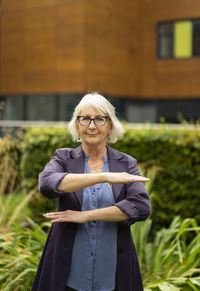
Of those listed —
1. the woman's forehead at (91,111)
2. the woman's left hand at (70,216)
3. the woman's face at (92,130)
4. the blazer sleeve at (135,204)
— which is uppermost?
the woman's forehead at (91,111)

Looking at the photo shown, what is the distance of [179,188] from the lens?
17.9ft

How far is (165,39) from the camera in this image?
21.5 m

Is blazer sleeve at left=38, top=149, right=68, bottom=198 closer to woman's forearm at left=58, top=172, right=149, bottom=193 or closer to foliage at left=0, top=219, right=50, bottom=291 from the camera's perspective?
woman's forearm at left=58, top=172, right=149, bottom=193

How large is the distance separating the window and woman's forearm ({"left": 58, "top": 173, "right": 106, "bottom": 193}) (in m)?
19.9

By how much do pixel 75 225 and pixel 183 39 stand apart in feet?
66.6

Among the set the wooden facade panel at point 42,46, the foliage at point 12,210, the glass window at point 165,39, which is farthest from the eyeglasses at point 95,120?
the glass window at point 165,39

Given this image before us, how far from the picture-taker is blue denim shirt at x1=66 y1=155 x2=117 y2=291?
2277mm

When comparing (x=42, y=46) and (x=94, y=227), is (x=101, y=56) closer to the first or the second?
(x=42, y=46)

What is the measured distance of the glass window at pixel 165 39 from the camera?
2138 centimetres

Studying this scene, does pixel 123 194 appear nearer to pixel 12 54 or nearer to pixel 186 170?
pixel 186 170

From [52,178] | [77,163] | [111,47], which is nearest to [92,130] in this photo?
[77,163]

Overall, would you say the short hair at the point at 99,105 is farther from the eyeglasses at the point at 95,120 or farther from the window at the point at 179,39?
the window at the point at 179,39

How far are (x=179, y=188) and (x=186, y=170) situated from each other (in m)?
0.26

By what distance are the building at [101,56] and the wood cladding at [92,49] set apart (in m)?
0.04
